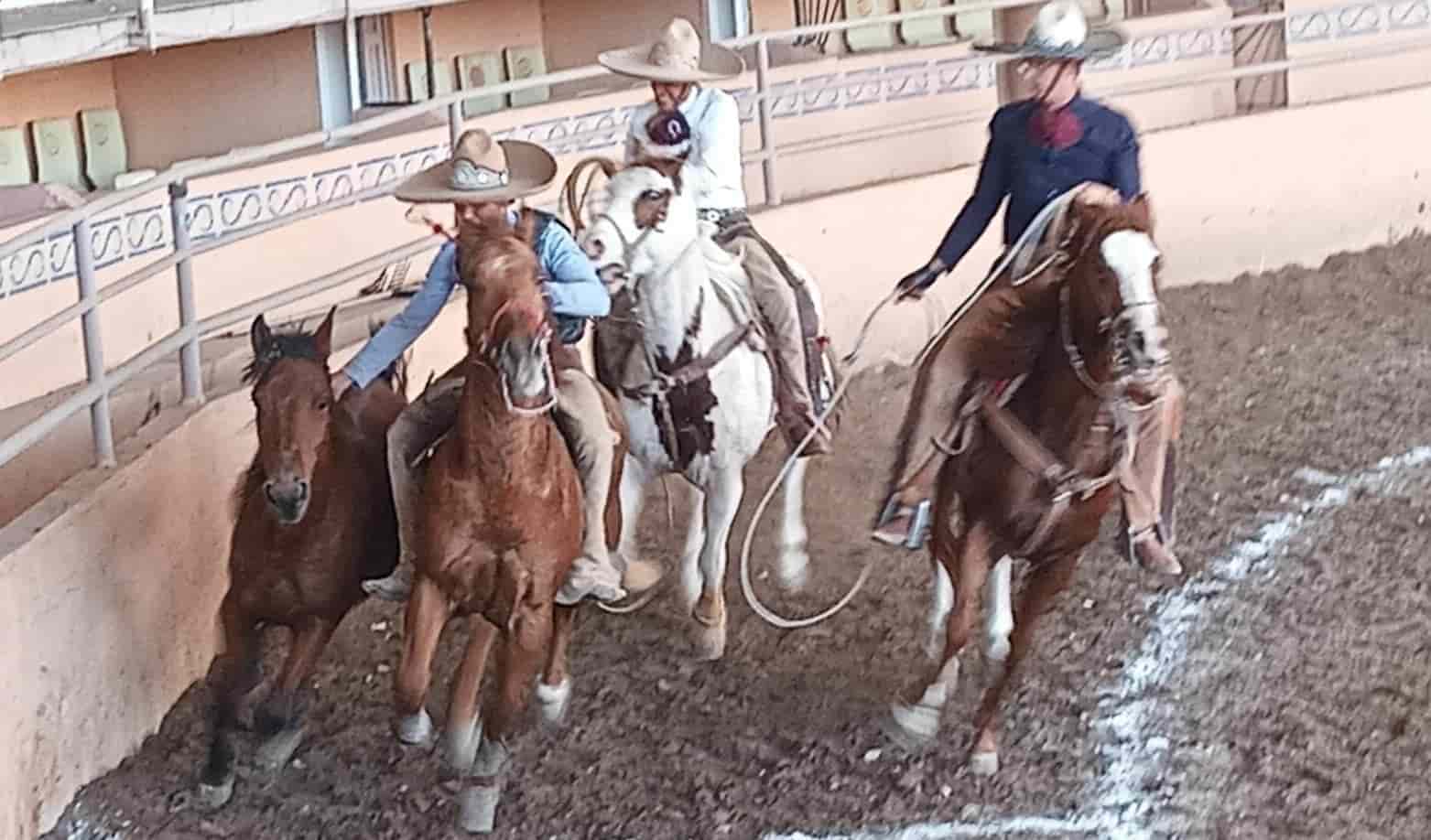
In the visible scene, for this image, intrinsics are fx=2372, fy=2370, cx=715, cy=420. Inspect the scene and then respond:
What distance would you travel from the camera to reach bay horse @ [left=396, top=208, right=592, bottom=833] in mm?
6188

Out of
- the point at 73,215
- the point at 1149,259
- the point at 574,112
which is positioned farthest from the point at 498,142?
the point at 574,112

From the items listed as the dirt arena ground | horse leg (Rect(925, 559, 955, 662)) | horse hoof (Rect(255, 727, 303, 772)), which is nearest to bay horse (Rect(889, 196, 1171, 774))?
the dirt arena ground

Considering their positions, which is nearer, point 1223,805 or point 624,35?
point 1223,805

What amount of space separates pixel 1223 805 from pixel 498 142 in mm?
2868

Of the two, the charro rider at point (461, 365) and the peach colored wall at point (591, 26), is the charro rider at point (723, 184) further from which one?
the peach colored wall at point (591, 26)

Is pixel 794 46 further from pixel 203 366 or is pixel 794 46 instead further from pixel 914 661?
pixel 914 661

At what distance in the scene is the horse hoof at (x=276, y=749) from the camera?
282 inches

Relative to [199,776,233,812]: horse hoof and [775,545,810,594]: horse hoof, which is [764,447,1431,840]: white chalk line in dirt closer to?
[775,545,810,594]: horse hoof

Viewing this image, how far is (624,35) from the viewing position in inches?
592

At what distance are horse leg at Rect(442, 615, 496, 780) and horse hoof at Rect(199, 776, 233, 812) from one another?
27.4 inches

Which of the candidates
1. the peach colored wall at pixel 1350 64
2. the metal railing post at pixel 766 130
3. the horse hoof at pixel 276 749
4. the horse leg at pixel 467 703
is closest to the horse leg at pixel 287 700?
the horse hoof at pixel 276 749

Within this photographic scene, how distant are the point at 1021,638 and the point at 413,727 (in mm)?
1829

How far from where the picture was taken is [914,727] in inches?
285

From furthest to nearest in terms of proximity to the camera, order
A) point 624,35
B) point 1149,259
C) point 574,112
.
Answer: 1. point 624,35
2. point 574,112
3. point 1149,259
